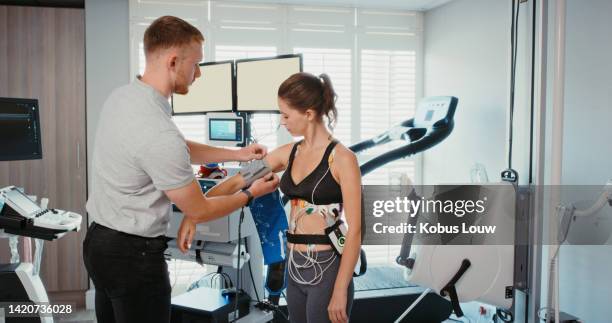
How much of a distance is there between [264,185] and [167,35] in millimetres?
628

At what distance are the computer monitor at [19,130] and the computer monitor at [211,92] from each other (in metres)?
0.85

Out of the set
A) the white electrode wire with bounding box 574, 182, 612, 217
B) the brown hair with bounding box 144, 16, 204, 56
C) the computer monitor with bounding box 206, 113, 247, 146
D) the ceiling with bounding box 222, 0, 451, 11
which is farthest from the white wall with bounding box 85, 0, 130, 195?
the white electrode wire with bounding box 574, 182, 612, 217

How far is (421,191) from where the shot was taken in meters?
4.47

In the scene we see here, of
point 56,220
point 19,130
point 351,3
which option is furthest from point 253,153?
point 351,3

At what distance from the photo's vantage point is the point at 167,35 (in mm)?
1528

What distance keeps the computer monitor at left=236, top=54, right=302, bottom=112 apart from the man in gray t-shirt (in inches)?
54.4

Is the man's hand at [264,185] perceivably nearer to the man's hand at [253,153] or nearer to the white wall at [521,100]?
the man's hand at [253,153]

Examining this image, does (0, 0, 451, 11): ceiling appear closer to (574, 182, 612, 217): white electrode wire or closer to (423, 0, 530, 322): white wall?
(423, 0, 530, 322): white wall

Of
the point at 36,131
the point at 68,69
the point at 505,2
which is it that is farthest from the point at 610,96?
the point at 68,69

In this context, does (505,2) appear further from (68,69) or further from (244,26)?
(68,69)

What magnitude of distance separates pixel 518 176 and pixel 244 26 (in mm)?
2544

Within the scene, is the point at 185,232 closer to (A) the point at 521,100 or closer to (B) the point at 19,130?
(B) the point at 19,130

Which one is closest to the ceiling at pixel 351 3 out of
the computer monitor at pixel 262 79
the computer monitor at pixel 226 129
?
the computer monitor at pixel 262 79

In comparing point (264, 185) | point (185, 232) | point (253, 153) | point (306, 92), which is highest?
point (306, 92)
